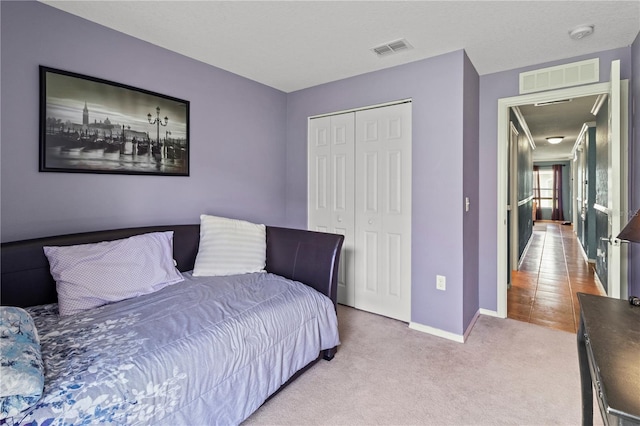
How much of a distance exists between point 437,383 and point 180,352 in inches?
60.6

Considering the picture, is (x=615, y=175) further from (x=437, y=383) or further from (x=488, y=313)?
(x=437, y=383)

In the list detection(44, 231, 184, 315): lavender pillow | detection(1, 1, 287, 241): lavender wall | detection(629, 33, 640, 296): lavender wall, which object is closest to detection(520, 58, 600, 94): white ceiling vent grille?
Result: detection(629, 33, 640, 296): lavender wall

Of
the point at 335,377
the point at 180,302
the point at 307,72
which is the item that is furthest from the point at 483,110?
the point at 180,302

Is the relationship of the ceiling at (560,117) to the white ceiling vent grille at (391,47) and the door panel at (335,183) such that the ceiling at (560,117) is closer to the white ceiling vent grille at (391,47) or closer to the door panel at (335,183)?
A: the white ceiling vent grille at (391,47)

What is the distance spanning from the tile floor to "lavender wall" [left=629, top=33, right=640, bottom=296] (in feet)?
2.35

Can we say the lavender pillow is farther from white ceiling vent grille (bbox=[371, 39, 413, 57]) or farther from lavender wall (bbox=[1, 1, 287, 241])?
white ceiling vent grille (bbox=[371, 39, 413, 57])

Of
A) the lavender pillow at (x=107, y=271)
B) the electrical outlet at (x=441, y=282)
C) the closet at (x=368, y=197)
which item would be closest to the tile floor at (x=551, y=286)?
the electrical outlet at (x=441, y=282)

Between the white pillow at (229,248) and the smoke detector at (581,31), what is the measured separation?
2664 millimetres

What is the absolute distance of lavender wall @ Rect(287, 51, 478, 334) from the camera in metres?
2.58

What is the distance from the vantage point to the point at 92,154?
2.14 m

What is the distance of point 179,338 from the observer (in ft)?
4.73

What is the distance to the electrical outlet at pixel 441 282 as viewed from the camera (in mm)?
2670

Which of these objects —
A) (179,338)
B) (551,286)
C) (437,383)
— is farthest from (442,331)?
(551,286)

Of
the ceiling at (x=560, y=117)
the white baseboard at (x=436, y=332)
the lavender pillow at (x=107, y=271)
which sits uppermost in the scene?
the ceiling at (x=560, y=117)
